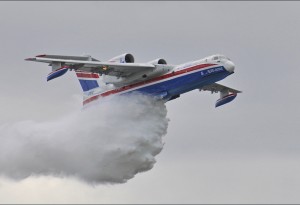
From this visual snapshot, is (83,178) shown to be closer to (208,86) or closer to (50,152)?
(50,152)

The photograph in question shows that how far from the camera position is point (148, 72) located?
64.7 m

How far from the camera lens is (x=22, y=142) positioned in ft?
223

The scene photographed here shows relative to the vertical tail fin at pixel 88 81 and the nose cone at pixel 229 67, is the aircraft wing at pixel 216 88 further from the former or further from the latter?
the nose cone at pixel 229 67

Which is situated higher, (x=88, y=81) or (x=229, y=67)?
(x=88, y=81)

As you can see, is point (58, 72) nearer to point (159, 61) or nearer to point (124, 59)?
point (124, 59)

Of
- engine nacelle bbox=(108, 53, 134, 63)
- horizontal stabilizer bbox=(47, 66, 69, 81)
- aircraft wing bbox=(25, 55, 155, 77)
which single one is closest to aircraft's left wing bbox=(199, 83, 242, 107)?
A: engine nacelle bbox=(108, 53, 134, 63)

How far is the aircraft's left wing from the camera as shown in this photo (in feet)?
229

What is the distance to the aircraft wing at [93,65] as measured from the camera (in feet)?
206

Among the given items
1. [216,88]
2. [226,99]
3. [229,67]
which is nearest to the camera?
[229,67]

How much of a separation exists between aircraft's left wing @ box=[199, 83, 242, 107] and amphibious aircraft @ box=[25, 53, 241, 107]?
4.38m

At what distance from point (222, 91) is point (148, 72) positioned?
22.5 ft

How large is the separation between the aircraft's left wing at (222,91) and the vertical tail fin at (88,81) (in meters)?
5.88

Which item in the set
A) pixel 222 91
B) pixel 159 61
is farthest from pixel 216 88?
pixel 159 61

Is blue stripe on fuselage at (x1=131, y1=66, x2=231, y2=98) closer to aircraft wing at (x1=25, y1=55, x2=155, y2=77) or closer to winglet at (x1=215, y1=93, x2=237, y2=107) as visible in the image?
aircraft wing at (x1=25, y1=55, x2=155, y2=77)
